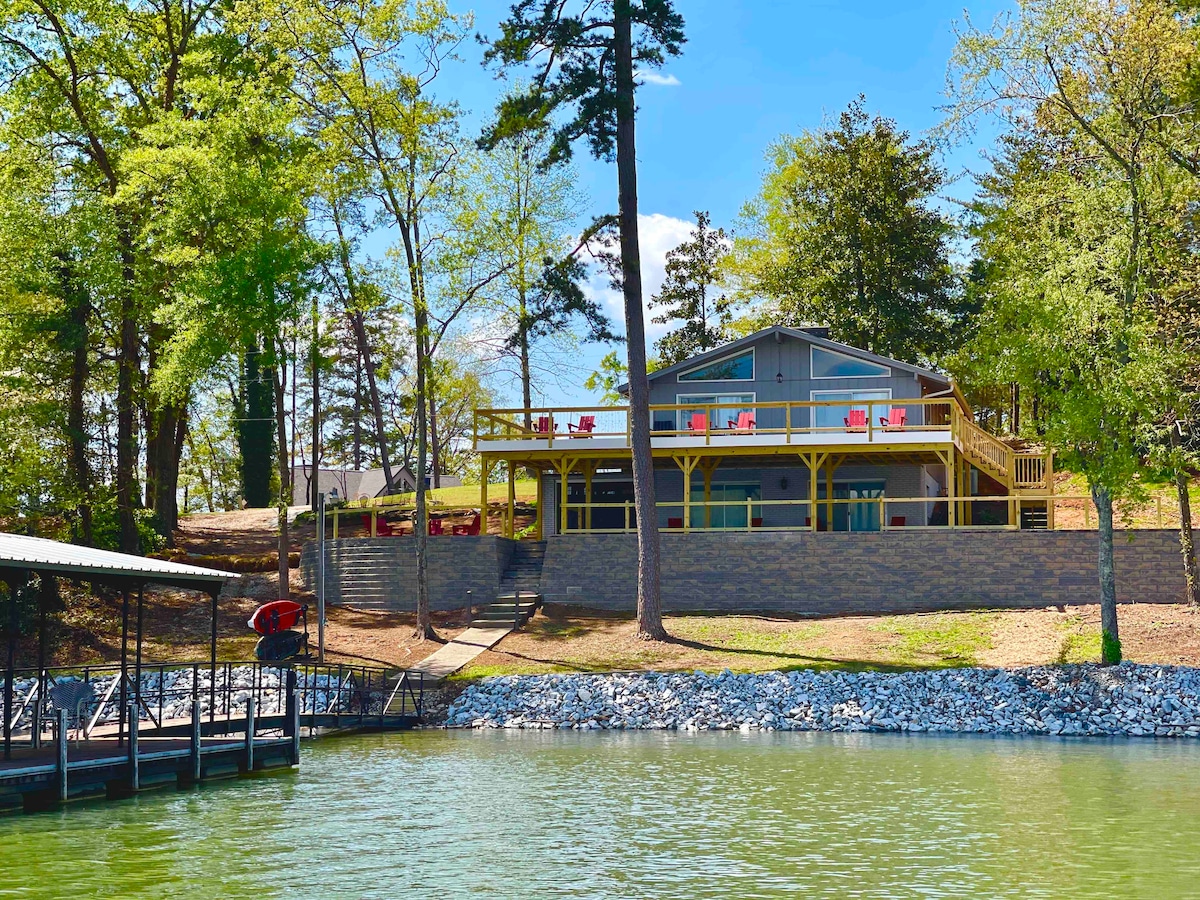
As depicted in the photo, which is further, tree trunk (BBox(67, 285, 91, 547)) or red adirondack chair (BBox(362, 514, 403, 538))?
red adirondack chair (BBox(362, 514, 403, 538))

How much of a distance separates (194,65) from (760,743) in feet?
84.6

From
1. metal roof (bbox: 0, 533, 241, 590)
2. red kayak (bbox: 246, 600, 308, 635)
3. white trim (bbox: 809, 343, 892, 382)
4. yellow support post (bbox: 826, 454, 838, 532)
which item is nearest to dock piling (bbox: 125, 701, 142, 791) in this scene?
metal roof (bbox: 0, 533, 241, 590)

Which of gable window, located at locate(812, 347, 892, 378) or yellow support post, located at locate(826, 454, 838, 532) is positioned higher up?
gable window, located at locate(812, 347, 892, 378)

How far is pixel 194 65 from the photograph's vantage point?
37344 millimetres

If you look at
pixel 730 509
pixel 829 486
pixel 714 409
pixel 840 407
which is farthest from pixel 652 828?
pixel 840 407

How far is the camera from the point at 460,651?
30.2 m

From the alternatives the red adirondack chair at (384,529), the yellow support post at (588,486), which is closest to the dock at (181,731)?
the yellow support post at (588,486)

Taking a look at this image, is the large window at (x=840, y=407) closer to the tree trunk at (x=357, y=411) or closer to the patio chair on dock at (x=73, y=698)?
the patio chair on dock at (x=73, y=698)

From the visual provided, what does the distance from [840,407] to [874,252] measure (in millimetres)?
14058

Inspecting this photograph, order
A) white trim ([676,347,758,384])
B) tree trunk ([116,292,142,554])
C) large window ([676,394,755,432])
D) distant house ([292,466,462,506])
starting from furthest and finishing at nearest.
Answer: distant house ([292,466,462,506]) → white trim ([676,347,758,384]) → large window ([676,394,755,432]) → tree trunk ([116,292,142,554])

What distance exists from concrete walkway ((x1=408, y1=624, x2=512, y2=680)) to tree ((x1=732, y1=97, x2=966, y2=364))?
23.0m

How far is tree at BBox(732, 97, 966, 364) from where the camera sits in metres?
49.8

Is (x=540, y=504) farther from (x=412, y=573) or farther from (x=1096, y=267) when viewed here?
(x=1096, y=267)

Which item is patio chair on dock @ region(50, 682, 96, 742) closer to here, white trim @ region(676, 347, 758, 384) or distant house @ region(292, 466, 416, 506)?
white trim @ region(676, 347, 758, 384)
